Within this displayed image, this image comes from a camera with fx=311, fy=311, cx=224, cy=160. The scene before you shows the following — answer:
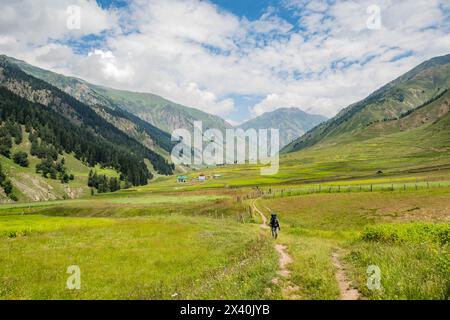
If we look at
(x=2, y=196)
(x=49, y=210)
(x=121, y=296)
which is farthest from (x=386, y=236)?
(x=2, y=196)

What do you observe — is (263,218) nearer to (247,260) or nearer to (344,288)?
(247,260)

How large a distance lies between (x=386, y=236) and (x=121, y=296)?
79.1 ft

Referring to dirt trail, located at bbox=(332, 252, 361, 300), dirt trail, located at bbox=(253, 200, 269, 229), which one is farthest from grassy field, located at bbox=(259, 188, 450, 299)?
dirt trail, located at bbox=(253, 200, 269, 229)

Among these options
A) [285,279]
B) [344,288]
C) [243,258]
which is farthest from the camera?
[243,258]

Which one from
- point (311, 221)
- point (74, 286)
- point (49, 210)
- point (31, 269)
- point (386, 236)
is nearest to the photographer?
point (74, 286)

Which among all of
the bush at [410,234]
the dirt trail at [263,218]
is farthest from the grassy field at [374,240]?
the dirt trail at [263,218]

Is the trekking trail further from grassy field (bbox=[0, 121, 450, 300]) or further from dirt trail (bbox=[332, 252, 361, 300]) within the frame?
dirt trail (bbox=[332, 252, 361, 300])

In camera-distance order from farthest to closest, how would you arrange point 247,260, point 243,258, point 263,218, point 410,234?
point 263,218 → point 410,234 → point 243,258 → point 247,260

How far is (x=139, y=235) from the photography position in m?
38.4

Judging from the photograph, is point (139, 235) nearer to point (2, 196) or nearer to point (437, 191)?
point (437, 191)

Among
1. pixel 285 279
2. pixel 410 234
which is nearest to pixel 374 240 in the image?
pixel 410 234

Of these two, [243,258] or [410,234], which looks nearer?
[243,258]

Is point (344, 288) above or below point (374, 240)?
above
